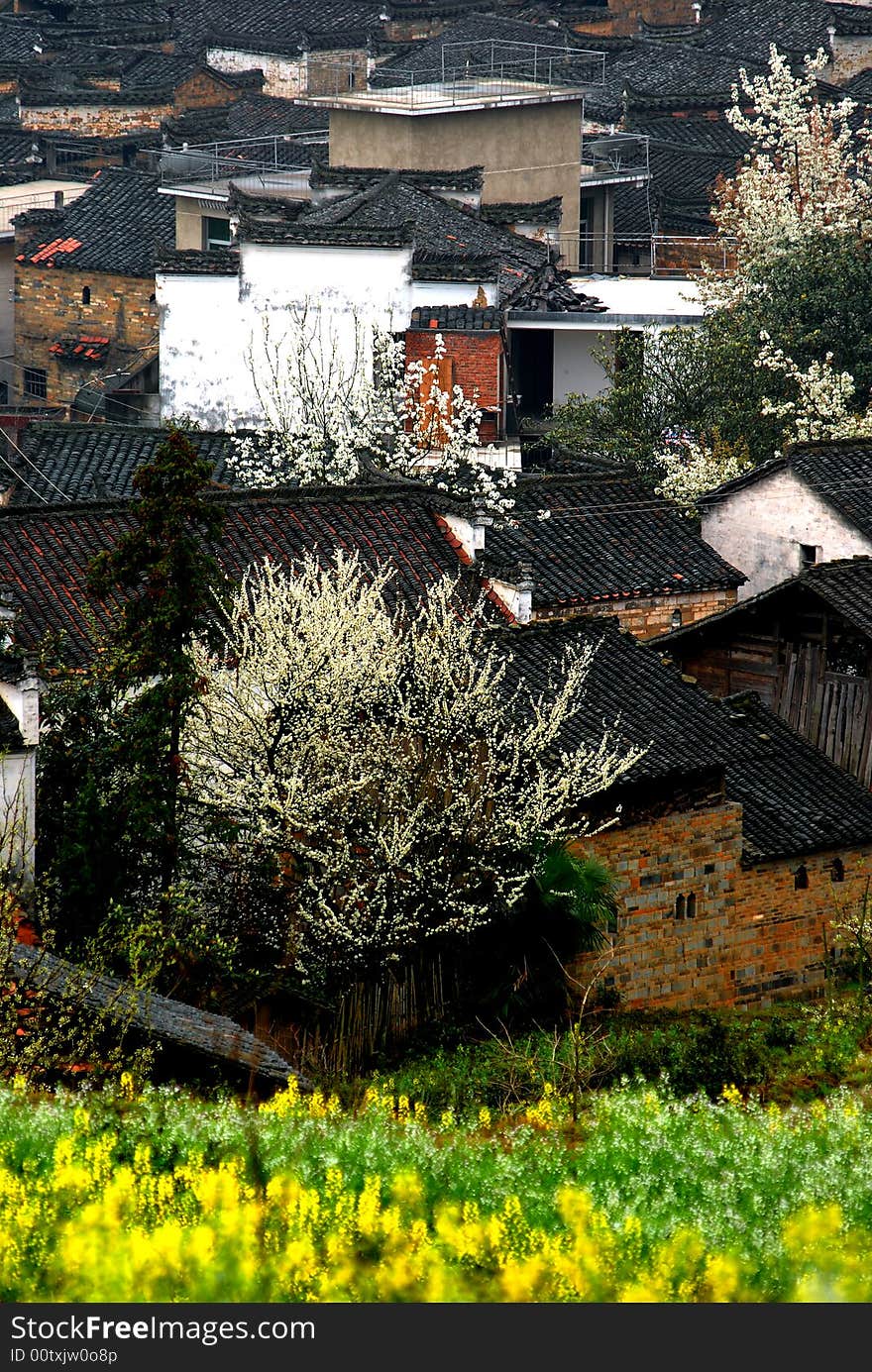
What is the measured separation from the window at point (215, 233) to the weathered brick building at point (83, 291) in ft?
2.79

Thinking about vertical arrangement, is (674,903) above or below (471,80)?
below

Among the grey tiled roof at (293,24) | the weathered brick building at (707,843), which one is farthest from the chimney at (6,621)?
the grey tiled roof at (293,24)

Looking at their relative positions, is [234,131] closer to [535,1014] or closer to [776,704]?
[776,704]

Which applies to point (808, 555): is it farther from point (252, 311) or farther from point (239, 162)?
point (239, 162)

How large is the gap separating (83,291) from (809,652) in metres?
25.5

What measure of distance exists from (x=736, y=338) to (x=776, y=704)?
12.1 metres

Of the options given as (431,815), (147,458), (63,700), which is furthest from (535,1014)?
(147,458)

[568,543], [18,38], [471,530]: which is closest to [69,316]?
[568,543]

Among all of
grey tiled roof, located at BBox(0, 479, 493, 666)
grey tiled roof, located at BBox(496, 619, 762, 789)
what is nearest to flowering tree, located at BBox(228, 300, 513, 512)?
grey tiled roof, located at BBox(0, 479, 493, 666)

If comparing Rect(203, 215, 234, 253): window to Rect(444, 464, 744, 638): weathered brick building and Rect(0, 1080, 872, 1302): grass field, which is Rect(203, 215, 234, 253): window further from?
Answer: Rect(0, 1080, 872, 1302): grass field

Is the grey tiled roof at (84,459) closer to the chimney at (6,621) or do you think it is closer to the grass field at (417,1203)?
the chimney at (6,621)

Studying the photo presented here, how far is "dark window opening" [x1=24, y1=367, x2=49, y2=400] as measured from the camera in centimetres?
4675

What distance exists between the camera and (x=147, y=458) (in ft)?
97.5

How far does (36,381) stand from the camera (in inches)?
1852
